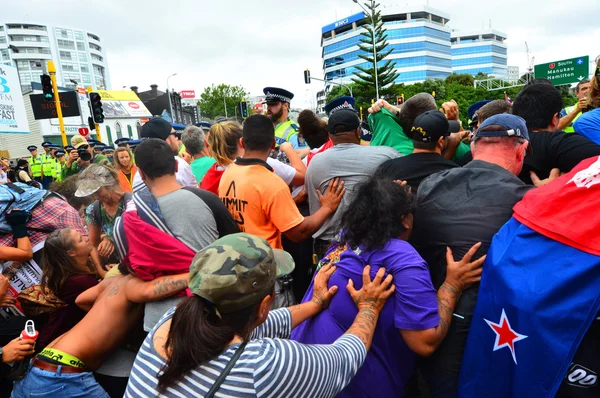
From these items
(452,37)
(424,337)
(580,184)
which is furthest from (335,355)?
(452,37)

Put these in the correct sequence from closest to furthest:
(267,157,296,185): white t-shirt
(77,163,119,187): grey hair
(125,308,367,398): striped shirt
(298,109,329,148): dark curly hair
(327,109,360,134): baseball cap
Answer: (125,308,367,398): striped shirt → (327,109,360,134): baseball cap → (267,157,296,185): white t-shirt → (77,163,119,187): grey hair → (298,109,329,148): dark curly hair

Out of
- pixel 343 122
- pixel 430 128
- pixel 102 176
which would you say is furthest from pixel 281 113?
pixel 430 128

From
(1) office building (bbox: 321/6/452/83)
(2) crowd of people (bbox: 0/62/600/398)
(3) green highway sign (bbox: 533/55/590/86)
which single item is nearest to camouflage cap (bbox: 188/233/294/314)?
(2) crowd of people (bbox: 0/62/600/398)

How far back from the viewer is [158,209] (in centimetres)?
227

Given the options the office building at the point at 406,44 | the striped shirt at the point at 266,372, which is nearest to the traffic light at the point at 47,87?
the striped shirt at the point at 266,372

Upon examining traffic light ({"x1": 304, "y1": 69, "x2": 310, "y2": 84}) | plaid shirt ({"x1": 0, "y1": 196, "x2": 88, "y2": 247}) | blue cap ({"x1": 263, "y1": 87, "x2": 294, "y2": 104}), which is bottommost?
plaid shirt ({"x1": 0, "y1": 196, "x2": 88, "y2": 247})

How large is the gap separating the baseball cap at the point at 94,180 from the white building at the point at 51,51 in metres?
95.9

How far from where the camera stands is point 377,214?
185cm

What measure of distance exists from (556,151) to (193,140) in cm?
385

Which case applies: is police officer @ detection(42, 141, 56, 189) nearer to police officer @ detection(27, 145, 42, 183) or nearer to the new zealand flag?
police officer @ detection(27, 145, 42, 183)

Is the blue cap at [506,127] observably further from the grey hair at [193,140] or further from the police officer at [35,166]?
the police officer at [35,166]

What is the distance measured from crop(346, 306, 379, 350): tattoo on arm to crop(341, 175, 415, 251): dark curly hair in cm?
30

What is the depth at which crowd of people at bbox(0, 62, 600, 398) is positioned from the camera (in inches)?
51.9

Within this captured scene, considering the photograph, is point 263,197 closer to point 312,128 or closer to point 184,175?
point 312,128
